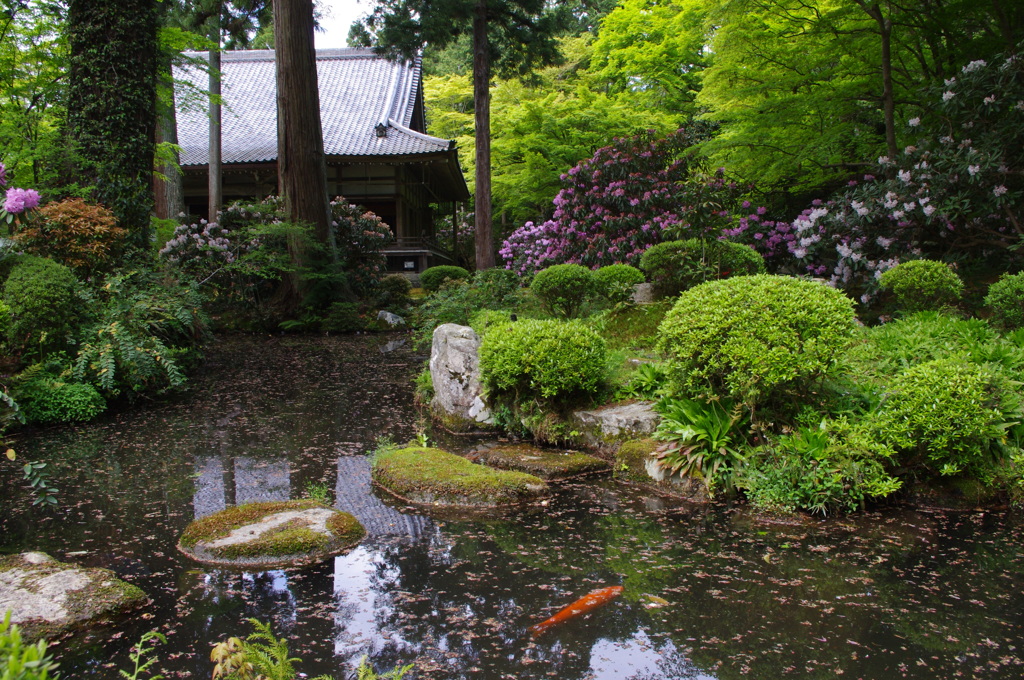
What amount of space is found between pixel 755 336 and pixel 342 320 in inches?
377

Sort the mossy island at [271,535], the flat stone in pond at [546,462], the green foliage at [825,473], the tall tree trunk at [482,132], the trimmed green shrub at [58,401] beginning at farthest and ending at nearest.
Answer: the tall tree trunk at [482,132]
the trimmed green shrub at [58,401]
the flat stone in pond at [546,462]
the green foliage at [825,473]
the mossy island at [271,535]

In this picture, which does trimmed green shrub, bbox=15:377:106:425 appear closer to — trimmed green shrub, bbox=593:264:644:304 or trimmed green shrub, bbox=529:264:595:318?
trimmed green shrub, bbox=529:264:595:318

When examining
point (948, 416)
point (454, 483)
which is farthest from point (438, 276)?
point (948, 416)

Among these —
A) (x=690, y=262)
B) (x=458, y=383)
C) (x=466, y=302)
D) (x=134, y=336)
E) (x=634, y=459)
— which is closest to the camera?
(x=634, y=459)

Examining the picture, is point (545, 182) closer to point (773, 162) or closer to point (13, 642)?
point (773, 162)

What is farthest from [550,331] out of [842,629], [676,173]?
[676,173]

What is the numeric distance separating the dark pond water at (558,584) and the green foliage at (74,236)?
2847 mm

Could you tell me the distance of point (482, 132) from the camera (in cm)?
1470

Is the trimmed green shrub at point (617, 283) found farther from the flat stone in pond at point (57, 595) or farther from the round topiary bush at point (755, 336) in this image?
the flat stone in pond at point (57, 595)

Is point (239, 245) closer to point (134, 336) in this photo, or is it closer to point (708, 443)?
point (134, 336)

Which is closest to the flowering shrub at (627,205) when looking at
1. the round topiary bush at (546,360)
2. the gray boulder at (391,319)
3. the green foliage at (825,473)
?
the gray boulder at (391,319)

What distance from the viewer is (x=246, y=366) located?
9.30 meters

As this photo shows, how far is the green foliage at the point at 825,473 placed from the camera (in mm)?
4035

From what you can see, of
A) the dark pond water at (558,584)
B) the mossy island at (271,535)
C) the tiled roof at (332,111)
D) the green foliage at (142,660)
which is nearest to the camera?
the green foliage at (142,660)
